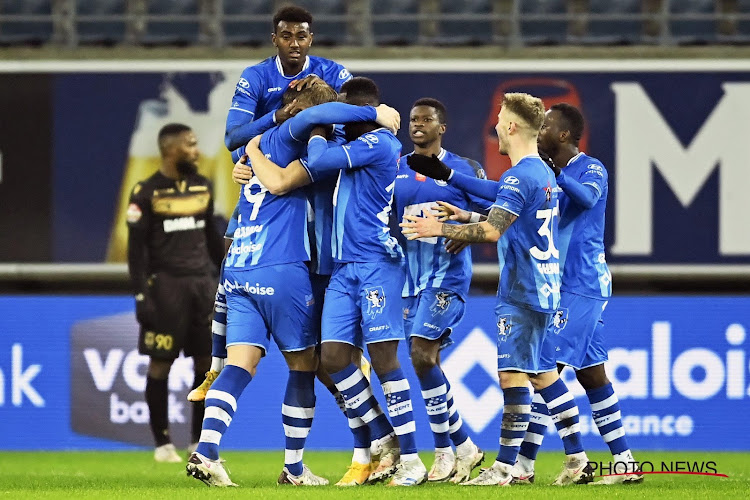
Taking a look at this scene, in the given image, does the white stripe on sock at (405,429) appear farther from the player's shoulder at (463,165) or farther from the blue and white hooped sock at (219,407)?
the player's shoulder at (463,165)

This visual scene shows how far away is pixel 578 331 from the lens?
23.5 feet

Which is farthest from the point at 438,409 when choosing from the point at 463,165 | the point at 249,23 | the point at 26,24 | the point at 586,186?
the point at 26,24

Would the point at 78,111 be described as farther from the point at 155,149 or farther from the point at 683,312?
the point at 683,312

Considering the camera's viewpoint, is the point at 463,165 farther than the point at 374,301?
Yes

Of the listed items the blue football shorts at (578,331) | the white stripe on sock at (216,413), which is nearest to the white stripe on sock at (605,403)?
the blue football shorts at (578,331)

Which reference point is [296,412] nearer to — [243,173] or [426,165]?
[243,173]

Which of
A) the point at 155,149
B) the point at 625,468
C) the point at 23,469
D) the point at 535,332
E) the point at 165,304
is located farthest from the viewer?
the point at 155,149

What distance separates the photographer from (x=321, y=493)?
19.5 ft

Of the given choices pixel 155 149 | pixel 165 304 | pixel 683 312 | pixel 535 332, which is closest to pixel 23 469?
pixel 165 304

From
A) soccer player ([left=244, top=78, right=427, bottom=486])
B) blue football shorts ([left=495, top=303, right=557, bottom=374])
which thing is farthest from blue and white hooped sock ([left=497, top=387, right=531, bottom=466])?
soccer player ([left=244, top=78, right=427, bottom=486])

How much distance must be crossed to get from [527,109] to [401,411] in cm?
169

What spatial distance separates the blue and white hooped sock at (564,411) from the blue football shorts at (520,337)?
0.31 meters

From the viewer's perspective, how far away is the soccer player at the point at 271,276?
650 cm

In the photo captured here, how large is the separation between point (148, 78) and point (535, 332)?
5.82 metres
